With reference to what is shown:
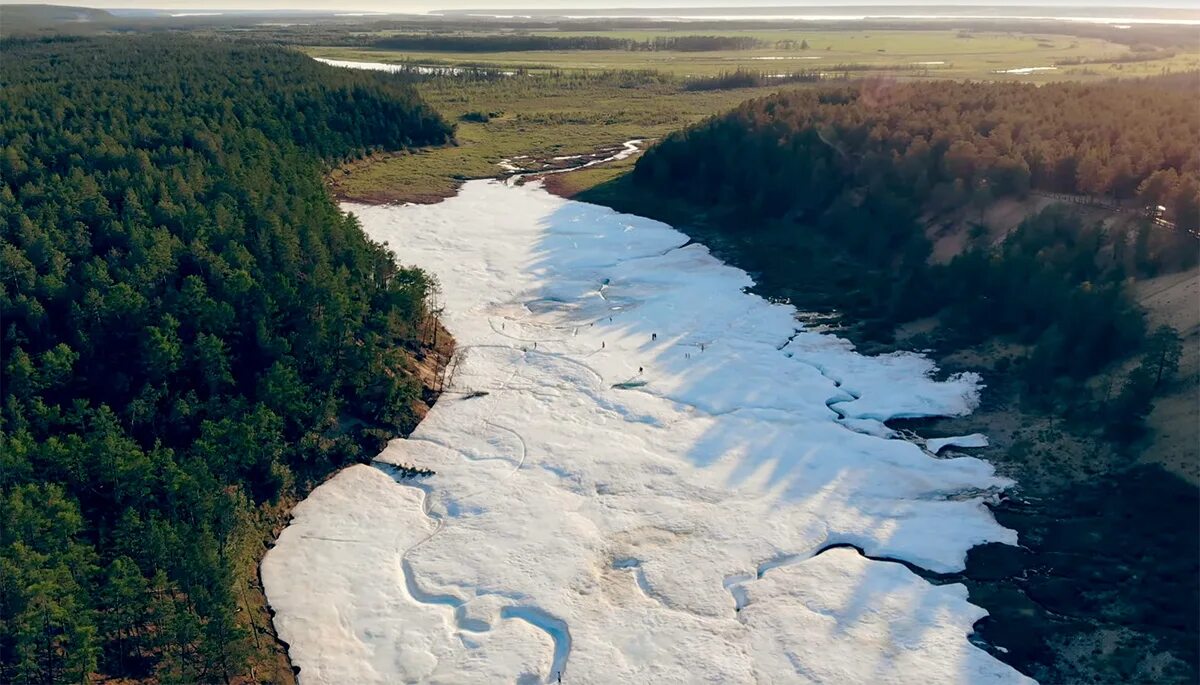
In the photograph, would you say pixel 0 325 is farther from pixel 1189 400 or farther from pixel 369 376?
pixel 1189 400

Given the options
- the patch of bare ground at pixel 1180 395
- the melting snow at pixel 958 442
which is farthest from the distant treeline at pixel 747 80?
the melting snow at pixel 958 442

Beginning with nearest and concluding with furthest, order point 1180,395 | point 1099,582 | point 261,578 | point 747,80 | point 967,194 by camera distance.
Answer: point 1099,582, point 261,578, point 1180,395, point 967,194, point 747,80

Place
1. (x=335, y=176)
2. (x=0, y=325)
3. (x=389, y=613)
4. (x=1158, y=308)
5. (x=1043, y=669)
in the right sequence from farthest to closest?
1. (x=335, y=176)
2. (x=1158, y=308)
3. (x=0, y=325)
4. (x=389, y=613)
5. (x=1043, y=669)

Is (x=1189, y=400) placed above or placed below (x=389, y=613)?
above


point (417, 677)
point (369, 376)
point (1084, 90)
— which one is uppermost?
point (1084, 90)

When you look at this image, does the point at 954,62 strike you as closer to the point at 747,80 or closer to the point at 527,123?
the point at 747,80

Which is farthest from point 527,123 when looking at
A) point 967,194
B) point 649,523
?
point 649,523

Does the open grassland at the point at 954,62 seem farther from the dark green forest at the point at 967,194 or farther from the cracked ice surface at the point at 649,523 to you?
the cracked ice surface at the point at 649,523

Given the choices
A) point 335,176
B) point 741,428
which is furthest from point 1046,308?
point 335,176
